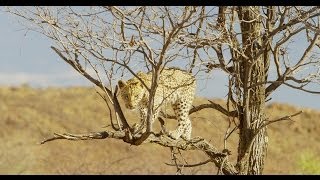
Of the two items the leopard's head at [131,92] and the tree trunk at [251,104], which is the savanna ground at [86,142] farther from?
the leopard's head at [131,92]

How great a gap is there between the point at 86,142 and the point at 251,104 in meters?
14.5

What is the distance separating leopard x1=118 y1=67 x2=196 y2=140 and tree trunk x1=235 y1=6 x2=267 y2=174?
45 cm

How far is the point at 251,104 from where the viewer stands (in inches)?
231

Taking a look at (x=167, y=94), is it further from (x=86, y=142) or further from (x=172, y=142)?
(x=86, y=142)

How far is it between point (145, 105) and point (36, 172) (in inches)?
465

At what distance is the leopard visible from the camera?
17.1 feet

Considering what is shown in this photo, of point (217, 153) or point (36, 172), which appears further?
point (36, 172)

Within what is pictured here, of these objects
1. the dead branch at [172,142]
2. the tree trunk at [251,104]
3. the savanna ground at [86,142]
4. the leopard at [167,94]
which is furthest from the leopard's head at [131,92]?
the savanna ground at [86,142]

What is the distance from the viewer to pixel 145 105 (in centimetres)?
530

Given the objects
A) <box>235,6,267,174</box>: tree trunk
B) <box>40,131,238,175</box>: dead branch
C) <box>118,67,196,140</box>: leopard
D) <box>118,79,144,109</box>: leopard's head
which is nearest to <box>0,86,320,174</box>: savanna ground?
<box>235,6,267,174</box>: tree trunk

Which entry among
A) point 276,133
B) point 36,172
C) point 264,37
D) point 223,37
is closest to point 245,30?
point 264,37

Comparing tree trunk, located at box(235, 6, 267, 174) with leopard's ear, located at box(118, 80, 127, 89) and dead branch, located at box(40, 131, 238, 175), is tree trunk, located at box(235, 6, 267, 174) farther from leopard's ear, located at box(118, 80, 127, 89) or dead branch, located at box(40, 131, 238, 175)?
leopard's ear, located at box(118, 80, 127, 89)

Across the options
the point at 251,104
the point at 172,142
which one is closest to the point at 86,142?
the point at 251,104
